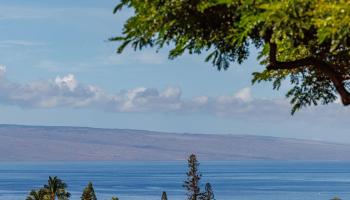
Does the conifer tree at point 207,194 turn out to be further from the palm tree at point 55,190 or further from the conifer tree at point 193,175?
the palm tree at point 55,190

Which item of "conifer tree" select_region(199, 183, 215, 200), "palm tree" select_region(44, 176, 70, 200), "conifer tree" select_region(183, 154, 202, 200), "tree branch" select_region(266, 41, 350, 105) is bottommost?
"tree branch" select_region(266, 41, 350, 105)

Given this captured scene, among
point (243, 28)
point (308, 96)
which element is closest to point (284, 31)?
point (243, 28)

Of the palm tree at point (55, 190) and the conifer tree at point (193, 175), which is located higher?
the conifer tree at point (193, 175)

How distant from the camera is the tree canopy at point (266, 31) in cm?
1459

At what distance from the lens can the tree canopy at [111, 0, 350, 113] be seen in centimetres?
1459

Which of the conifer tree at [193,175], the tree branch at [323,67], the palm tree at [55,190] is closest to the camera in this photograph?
the tree branch at [323,67]

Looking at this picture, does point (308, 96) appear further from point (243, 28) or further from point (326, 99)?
point (243, 28)

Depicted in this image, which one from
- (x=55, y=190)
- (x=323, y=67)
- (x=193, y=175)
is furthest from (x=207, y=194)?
(x=323, y=67)

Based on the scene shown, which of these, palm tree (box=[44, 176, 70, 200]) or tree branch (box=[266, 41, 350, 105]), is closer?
tree branch (box=[266, 41, 350, 105])

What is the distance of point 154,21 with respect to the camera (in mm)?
15922

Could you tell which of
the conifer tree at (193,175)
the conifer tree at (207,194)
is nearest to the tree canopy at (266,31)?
the conifer tree at (193,175)

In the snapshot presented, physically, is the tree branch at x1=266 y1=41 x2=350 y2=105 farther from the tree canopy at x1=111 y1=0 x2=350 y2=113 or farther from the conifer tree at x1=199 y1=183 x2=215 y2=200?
the conifer tree at x1=199 y1=183 x2=215 y2=200

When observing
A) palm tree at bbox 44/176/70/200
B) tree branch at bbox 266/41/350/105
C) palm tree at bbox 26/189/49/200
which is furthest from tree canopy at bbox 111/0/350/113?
palm tree at bbox 26/189/49/200

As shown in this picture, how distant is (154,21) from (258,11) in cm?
224
